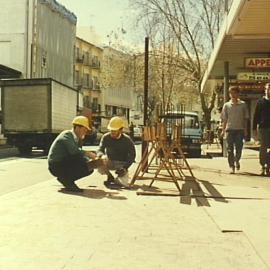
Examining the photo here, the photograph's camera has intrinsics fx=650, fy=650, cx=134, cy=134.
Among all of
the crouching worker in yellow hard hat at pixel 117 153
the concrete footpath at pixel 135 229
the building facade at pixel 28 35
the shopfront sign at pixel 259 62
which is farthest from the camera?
the building facade at pixel 28 35

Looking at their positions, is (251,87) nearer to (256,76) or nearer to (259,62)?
(256,76)

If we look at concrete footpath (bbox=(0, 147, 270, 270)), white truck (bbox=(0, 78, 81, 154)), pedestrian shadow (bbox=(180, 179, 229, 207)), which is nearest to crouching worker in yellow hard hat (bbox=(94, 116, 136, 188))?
concrete footpath (bbox=(0, 147, 270, 270))

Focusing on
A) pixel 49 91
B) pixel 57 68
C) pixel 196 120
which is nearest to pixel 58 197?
pixel 49 91

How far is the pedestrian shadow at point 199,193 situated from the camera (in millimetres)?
9806

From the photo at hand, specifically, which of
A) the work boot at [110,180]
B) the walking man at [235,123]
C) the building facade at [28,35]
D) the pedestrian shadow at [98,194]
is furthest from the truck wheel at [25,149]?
the building facade at [28,35]

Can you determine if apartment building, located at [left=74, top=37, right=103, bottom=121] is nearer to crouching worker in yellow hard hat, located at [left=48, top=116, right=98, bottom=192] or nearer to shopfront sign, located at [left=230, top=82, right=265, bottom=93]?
shopfront sign, located at [left=230, top=82, right=265, bottom=93]

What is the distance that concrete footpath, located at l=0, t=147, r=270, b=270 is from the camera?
19.6 ft

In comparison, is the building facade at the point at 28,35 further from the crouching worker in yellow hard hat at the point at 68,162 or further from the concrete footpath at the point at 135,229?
the concrete footpath at the point at 135,229

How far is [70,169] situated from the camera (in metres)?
10.7

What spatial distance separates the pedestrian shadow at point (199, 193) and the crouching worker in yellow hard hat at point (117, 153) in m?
1.10

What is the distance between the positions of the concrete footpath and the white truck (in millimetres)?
16867

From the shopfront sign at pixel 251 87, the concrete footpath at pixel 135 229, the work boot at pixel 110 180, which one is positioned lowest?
the concrete footpath at pixel 135 229

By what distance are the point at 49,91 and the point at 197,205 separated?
63.5ft

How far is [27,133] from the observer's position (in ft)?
92.1
